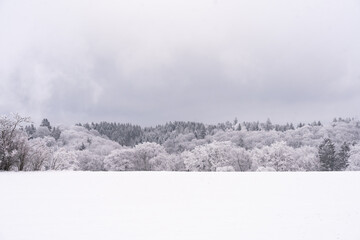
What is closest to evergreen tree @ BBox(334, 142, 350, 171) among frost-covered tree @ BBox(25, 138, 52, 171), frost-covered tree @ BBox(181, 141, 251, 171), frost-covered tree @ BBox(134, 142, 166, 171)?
frost-covered tree @ BBox(181, 141, 251, 171)

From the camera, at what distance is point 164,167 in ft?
256

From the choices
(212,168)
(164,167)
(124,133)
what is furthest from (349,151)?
(124,133)

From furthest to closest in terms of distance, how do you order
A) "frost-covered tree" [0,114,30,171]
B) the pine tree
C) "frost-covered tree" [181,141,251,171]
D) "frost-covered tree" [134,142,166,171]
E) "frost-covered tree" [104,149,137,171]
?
"frost-covered tree" [134,142,166,171] < "frost-covered tree" [104,149,137,171] < the pine tree < "frost-covered tree" [181,141,251,171] < "frost-covered tree" [0,114,30,171]

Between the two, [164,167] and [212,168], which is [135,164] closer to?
[164,167]

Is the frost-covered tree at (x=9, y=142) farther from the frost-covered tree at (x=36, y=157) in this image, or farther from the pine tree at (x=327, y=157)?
the pine tree at (x=327, y=157)

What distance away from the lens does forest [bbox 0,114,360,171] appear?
28688mm

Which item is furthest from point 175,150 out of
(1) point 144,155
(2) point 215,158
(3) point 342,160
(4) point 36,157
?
(4) point 36,157

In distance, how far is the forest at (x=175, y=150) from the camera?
28.7m
